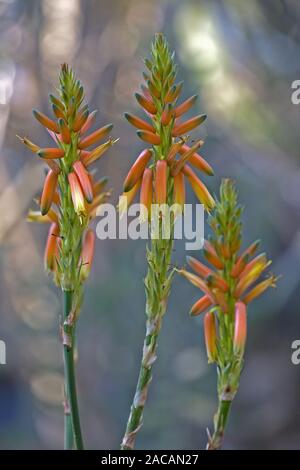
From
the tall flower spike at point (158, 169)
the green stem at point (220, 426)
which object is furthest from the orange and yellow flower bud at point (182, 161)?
the green stem at point (220, 426)

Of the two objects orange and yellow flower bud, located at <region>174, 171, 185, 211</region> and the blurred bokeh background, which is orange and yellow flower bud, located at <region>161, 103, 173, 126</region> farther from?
the blurred bokeh background

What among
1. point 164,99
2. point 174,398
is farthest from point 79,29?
point 164,99

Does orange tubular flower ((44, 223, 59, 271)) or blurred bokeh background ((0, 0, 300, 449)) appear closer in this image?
orange tubular flower ((44, 223, 59, 271))

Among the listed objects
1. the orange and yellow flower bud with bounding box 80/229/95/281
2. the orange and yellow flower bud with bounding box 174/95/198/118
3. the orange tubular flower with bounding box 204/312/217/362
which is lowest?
the orange tubular flower with bounding box 204/312/217/362

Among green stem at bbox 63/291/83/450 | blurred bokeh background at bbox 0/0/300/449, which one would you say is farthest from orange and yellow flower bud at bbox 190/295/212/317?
blurred bokeh background at bbox 0/0/300/449

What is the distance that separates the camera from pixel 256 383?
303 centimetres

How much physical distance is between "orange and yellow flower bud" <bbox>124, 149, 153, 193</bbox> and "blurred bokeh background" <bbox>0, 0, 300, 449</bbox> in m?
2.10

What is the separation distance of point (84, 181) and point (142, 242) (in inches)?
91.5

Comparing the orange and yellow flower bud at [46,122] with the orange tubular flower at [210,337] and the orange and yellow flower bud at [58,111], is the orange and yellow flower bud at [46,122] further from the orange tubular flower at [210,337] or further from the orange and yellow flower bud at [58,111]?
the orange tubular flower at [210,337]

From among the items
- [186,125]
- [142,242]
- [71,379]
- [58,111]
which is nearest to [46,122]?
[58,111]

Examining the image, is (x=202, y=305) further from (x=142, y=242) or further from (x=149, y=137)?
(x=142, y=242)

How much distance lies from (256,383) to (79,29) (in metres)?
1.89

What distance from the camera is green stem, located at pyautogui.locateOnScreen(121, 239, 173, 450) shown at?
0.58 meters

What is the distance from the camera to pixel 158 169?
57cm
